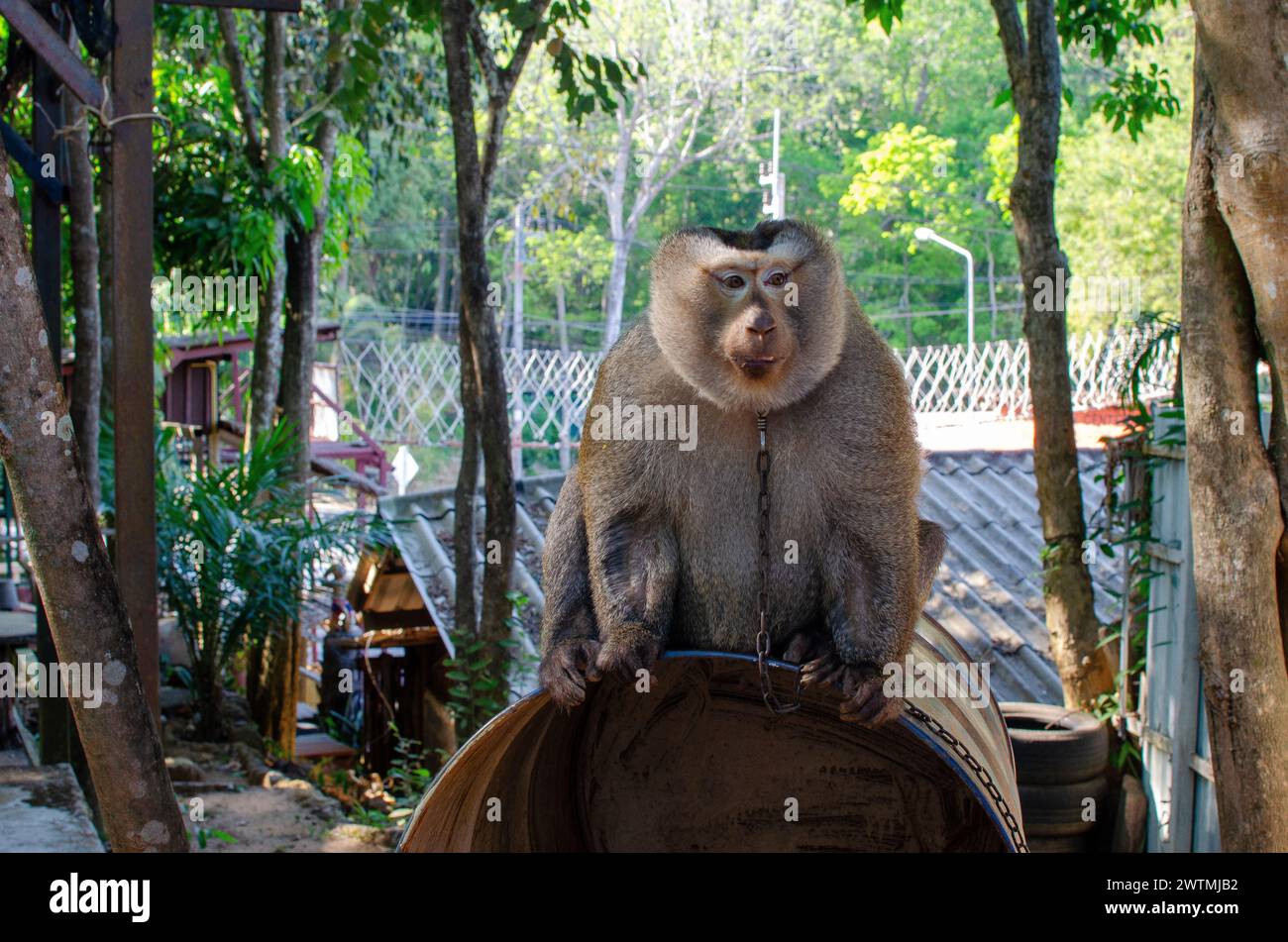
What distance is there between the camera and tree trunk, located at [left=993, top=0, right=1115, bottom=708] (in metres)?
6.08

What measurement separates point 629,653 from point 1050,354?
12.0 feet

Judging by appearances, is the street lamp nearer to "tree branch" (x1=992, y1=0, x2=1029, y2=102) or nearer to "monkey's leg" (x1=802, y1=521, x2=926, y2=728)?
"tree branch" (x1=992, y1=0, x2=1029, y2=102)

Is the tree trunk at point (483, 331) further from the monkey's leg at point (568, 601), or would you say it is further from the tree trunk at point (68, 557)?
the tree trunk at point (68, 557)

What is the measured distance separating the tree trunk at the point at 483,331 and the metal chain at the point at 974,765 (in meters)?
3.50

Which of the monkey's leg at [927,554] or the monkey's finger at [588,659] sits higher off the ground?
the monkey's leg at [927,554]

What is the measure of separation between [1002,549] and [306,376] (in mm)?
4981

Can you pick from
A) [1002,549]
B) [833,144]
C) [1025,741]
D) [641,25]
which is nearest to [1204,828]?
[1025,741]

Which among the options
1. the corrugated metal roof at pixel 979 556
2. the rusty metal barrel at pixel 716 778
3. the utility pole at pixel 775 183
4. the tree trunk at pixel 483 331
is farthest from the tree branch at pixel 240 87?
the rusty metal barrel at pixel 716 778

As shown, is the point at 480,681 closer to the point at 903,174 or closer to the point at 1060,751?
the point at 1060,751

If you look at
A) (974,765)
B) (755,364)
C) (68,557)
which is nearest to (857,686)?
(974,765)

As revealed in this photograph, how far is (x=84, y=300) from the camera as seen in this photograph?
6426 mm

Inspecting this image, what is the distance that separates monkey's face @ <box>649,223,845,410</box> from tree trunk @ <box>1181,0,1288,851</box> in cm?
123

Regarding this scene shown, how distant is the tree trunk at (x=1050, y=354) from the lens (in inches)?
239

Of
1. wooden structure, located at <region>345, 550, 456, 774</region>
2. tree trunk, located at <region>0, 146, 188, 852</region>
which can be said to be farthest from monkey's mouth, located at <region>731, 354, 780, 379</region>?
wooden structure, located at <region>345, 550, 456, 774</region>
